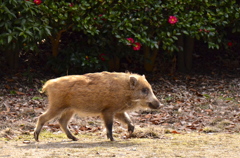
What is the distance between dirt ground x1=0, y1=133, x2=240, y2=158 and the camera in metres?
5.04

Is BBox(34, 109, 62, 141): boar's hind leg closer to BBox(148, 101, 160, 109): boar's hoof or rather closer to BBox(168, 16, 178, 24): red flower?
BBox(148, 101, 160, 109): boar's hoof

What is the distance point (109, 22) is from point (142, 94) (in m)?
3.24

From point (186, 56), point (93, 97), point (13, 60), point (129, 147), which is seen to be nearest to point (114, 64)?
point (186, 56)

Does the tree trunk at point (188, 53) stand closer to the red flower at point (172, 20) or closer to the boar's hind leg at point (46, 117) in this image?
the red flower at point (172, 20)

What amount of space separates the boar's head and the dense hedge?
2724 millimetres

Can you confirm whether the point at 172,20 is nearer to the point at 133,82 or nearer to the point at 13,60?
the point at 133,82

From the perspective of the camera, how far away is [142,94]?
6508 mm

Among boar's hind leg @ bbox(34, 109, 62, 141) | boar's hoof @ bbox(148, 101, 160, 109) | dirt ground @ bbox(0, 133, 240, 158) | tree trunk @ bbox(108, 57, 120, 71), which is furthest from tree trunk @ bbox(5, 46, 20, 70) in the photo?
boar's hoof @ bbox(148, 101, 160, 109)

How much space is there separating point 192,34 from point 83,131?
12.4ft

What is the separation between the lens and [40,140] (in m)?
6.25

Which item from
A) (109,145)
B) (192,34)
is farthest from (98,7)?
(109,145)

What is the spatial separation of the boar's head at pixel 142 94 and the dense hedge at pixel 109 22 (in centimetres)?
272

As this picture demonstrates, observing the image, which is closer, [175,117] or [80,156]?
[80,156]

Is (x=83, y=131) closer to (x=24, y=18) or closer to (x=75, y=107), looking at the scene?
(x=75, y=107)
